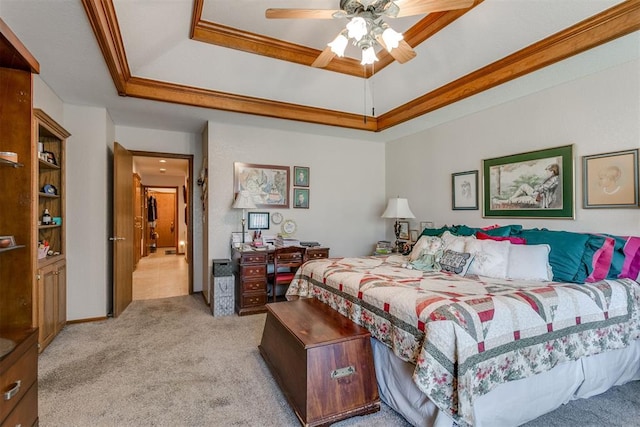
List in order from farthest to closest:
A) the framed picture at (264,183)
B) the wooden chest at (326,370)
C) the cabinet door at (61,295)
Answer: the framed picture at (264,183) < the cabinet door at (61,295) < the wooden chest at (326,370)

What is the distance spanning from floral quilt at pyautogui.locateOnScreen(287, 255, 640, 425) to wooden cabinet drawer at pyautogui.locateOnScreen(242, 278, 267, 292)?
1.64 metres

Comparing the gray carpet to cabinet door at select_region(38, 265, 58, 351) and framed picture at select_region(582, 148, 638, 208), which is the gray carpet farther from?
framed picture at select_region(582, 148, 638, 208)

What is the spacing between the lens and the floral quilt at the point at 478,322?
155 centimetres

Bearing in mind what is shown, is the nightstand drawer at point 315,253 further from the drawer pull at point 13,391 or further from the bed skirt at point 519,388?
the drawer pull at point 13,391

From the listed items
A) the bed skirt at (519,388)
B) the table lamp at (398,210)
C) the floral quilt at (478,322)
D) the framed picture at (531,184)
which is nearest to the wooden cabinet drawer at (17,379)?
the floral quilt at (478,322)

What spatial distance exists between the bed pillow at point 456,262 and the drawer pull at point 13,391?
283cm

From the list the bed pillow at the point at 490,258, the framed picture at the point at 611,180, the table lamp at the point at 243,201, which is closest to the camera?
the framed picture at the point at 611,180

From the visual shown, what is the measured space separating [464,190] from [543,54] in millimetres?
1677

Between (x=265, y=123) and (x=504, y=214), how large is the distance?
10.5 ft

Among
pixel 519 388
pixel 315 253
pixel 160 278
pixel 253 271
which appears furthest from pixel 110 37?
pixel 160 278

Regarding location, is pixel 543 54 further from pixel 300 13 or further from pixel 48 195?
pixel 48 195

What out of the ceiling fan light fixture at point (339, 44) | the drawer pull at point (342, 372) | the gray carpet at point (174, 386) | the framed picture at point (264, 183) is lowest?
the gray carpet at point (174, 386)

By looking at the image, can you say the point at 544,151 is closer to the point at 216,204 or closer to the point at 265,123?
the point at 265,123

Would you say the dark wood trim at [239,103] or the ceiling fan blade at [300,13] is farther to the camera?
the dark wood trim at [239,103]
